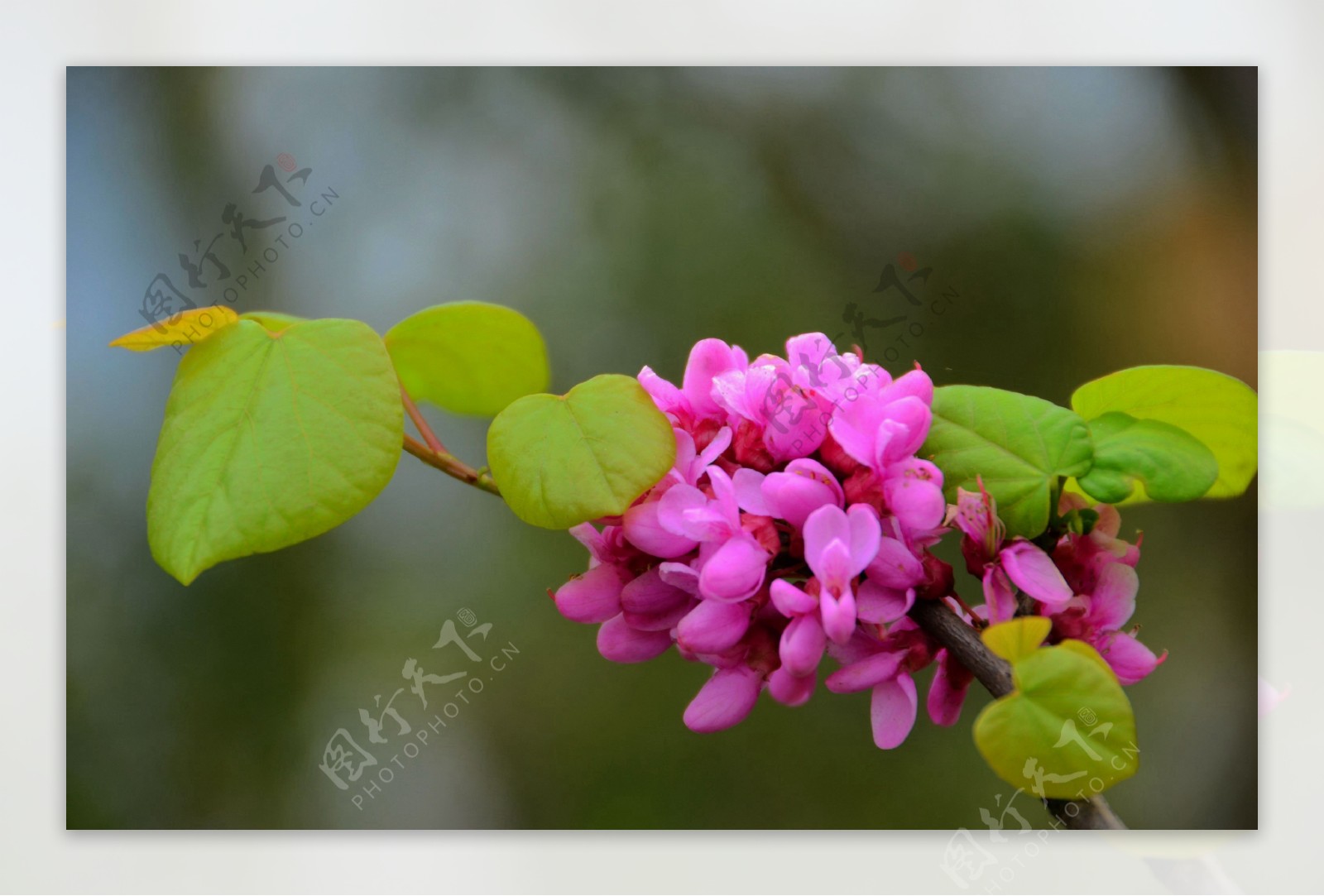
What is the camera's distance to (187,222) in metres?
1.00

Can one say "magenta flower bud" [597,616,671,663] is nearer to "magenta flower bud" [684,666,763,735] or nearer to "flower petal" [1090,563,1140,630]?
"magenta flower bud" [684,666,763,735]

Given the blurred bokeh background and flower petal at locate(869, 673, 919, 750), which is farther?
the blurred bokeh background

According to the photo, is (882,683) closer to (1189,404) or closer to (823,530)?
(823,530)

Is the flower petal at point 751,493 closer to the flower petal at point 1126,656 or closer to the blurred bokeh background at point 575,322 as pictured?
the flower petal at point 1126,656

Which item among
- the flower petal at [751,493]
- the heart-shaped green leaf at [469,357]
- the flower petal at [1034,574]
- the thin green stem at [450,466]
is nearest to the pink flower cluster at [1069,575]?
the flower petal at [1034,574]

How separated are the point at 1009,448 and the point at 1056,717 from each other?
147 millimetres

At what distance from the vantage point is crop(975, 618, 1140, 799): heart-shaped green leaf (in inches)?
18.8

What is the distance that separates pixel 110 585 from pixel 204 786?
213 mm

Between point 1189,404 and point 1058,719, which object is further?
point 1189,404

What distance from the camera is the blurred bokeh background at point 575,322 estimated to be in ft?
3.18

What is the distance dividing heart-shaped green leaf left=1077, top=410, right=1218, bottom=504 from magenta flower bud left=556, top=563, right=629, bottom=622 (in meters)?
0.27

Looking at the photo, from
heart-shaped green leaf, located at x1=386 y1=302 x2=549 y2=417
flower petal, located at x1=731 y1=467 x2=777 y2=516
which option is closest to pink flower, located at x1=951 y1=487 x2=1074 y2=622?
flower petal, located at x1=731 y1=467 x2=777 y2=516

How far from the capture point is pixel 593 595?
1.91ft

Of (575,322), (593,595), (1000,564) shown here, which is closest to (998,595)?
(1000,564)
